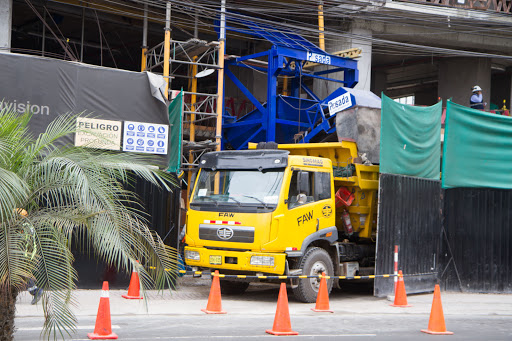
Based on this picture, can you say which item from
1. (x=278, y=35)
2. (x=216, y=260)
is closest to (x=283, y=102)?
(x=278, y=35)

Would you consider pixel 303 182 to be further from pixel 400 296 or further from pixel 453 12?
pixel 453 12

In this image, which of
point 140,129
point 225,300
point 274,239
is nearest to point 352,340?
point 274,239

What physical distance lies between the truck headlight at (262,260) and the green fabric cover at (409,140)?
127 inches

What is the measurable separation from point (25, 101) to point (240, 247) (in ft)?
17.3

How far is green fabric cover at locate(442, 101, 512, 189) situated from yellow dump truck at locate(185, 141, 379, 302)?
2526 mm

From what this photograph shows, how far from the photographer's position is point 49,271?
6391 millimetres

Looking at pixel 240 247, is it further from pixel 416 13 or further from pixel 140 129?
pixel 416 13

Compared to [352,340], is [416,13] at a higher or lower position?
higher

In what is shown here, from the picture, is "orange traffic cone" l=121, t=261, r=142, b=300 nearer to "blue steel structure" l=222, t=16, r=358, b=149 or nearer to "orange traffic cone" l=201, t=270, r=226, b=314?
"orange traffic cone" l=201, t=270, r=226, b=314

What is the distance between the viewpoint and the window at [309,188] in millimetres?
12820

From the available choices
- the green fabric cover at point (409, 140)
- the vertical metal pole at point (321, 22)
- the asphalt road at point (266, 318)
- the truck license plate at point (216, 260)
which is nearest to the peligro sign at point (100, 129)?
the asphalt road at point (266, 318)

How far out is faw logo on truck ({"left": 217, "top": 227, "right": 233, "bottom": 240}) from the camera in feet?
41.7

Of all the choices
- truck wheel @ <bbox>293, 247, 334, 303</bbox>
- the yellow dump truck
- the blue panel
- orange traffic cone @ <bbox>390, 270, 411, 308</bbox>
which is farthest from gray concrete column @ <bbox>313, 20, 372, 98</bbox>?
orange traffic cone @ <bbox>390, 270, 411, 308</bbox>

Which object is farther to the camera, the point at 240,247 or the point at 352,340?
the point at 240,247
